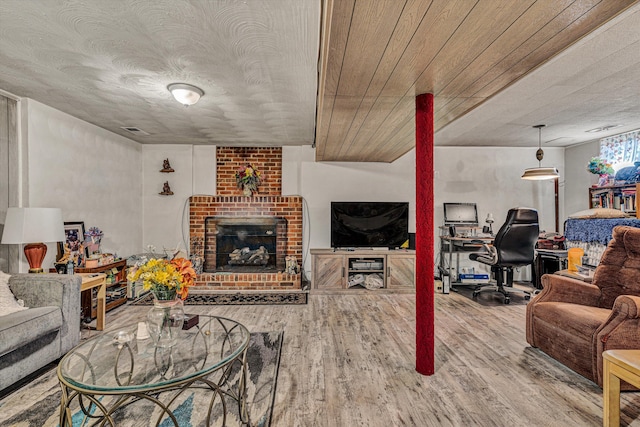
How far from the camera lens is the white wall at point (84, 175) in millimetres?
3211

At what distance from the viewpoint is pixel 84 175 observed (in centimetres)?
386

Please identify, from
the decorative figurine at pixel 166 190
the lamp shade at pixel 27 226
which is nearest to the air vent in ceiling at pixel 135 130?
the decorative figurine at pixel 166 190

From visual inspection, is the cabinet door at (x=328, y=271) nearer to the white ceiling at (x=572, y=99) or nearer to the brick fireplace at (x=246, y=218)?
the brick fireplace at (x=246, y=218)

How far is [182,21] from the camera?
184 centimetres

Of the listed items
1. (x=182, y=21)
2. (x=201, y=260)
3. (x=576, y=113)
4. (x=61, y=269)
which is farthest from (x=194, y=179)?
(x=576, y=113)

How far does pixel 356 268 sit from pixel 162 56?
359 cm

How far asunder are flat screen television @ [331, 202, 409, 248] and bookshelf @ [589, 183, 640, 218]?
2.71 meters

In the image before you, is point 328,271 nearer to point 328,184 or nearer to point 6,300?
point 328,184

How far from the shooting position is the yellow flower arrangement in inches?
72.9

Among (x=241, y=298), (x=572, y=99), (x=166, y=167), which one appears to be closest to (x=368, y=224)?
(x=241, y=298)

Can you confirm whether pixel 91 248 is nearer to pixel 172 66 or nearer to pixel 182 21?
pixel 172 66

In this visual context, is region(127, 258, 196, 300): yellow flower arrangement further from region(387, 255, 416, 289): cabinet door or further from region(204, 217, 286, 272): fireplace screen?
region(387, 255, 416, 289): cabinet door

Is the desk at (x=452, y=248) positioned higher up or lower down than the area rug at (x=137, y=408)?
higher up

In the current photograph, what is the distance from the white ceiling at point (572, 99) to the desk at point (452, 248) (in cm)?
153
